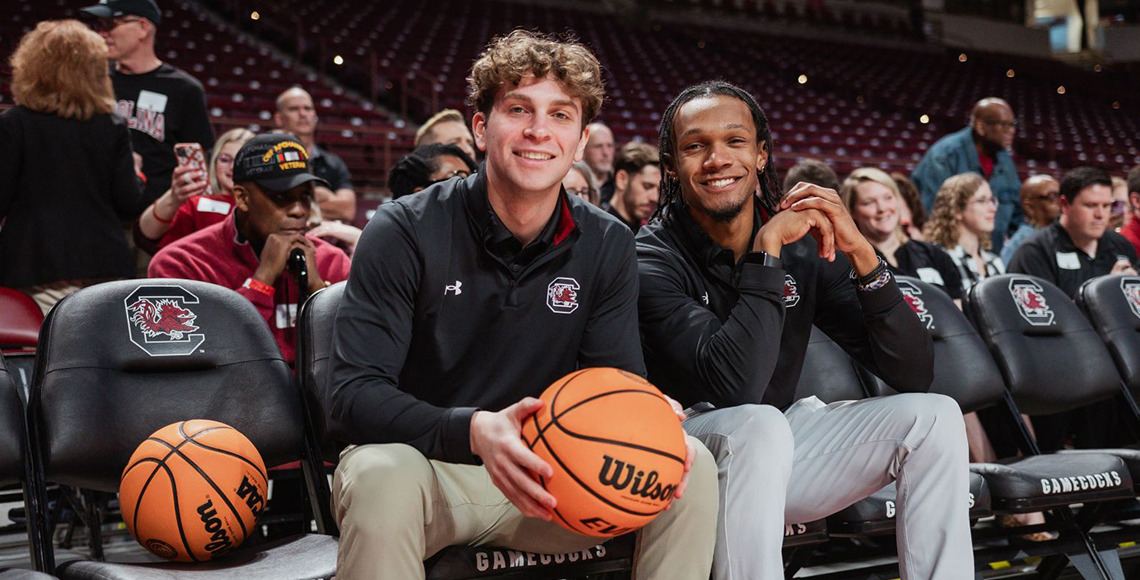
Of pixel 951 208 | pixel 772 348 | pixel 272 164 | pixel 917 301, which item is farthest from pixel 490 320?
pixel 951 208

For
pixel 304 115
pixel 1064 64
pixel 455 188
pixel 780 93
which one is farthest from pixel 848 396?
pixel 1064 64

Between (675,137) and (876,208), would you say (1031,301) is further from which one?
(675,137)

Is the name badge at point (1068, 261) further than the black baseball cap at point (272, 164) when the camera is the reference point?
Yes

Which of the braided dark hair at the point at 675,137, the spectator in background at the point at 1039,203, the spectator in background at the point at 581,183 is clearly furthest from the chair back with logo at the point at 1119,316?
the spectator in background at the point at 1039,203

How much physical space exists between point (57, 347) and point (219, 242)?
96cm

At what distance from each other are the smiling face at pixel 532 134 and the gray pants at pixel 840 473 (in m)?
0.65

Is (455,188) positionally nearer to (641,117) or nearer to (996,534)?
(996,534)

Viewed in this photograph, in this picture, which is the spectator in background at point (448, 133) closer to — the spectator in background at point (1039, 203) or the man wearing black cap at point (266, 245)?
the man wearing black cap at point (266, 245)

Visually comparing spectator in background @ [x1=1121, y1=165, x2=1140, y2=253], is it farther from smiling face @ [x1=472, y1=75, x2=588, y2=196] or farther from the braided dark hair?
smiling face @ [x1=472, y1=75, x2=588, y2=196]

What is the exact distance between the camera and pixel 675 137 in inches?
108

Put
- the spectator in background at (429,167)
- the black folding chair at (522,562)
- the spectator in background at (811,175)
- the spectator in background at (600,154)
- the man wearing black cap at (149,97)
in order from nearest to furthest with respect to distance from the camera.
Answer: the black folding chair at (522,562), the spectator in background at (429,167), the spectator in background at (811,175), the man wearing black cap at (149,97), the spectator in background at (600,154)

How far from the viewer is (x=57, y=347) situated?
2.46 metres

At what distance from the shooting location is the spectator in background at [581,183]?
443 centimetres

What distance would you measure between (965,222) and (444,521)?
393cm
